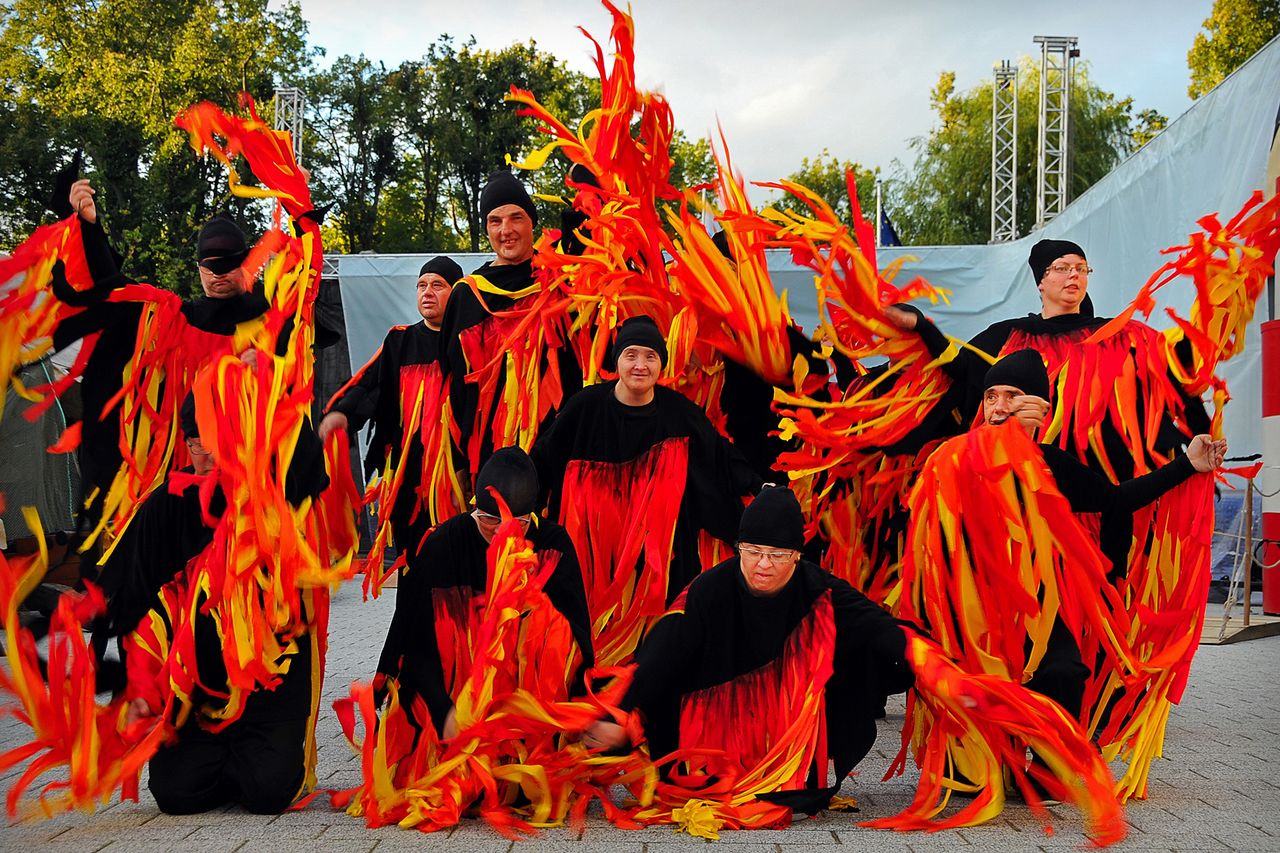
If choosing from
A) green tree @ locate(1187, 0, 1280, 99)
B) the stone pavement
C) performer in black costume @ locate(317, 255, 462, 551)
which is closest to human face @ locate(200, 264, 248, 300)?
performer in black costume @ locate(317, 255, 462, 551)

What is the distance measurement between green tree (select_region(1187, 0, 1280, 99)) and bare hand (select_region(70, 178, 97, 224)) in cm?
1834

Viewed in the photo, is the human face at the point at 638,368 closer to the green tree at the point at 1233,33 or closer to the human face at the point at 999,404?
the human face at the point at 999,404

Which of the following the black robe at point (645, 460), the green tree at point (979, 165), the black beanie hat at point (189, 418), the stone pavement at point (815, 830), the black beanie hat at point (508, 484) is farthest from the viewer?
the green tree at point (979, 165)

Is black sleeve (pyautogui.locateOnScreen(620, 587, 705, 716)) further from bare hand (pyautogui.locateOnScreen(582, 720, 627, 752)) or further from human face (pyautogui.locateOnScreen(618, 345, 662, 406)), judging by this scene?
human face (pyautogui.locateOnScreen(618, 345, 662, 406))

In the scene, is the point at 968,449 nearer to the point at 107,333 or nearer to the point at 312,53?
the point at 107,333

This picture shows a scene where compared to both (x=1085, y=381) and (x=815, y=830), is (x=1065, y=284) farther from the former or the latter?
(x=815, y=830)

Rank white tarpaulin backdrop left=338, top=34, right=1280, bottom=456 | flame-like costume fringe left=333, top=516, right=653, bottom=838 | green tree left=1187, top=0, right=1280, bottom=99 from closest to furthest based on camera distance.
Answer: flame-like costume fringe left=333, top=516, right=653, bottom=838
white tarpaulin backdrop left=338, top=34, right=1280, bottom=456
green tree left=1187, top=0, right=1280, bottom=99

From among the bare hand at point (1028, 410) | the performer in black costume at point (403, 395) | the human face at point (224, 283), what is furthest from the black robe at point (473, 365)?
the bare hand at point (1028, 410)

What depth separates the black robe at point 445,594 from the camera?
3615mm

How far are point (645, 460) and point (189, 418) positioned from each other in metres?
1.51

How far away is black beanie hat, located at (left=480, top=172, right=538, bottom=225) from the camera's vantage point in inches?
188

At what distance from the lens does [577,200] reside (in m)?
4.57

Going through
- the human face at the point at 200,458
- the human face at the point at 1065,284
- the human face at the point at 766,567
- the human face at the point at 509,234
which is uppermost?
the human face at the point at 509,234

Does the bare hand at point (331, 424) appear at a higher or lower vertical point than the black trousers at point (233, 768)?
higher
